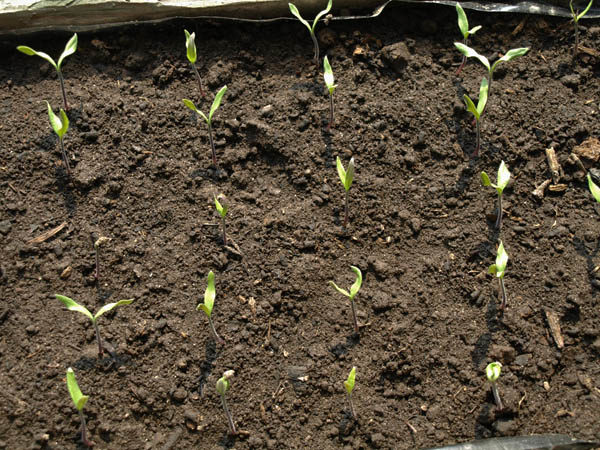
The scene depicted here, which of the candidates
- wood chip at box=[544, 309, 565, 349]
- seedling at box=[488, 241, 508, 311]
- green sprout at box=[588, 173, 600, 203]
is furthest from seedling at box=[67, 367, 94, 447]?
green sprout at box=[588, 173, 600, 203]

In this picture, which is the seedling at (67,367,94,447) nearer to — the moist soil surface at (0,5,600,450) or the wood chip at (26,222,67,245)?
the moist soil surface at (0,5,600,450)

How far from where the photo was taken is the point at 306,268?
2.10 meters

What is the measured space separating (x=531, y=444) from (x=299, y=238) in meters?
0.96

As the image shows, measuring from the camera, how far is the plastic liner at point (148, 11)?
245cm

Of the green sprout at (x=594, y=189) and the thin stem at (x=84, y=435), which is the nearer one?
the thin stem at (x=84, y=435)

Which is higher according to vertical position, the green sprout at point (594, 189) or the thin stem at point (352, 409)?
the green sprout at point (594, 189)

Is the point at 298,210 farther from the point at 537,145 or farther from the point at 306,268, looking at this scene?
the point at 537,145

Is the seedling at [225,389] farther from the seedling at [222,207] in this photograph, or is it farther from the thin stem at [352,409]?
the seedling at [222,207]

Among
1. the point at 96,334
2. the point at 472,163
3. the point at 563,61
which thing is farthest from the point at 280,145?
the point at 563,61

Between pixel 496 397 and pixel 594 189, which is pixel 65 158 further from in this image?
pixel 594 189

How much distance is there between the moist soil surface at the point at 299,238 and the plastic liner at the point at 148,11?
51 millimetres

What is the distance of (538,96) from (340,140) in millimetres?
804

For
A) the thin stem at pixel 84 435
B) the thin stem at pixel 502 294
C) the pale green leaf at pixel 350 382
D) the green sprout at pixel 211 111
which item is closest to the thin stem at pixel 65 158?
the green sprout at pixel 211 111

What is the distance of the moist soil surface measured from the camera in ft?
6.21
